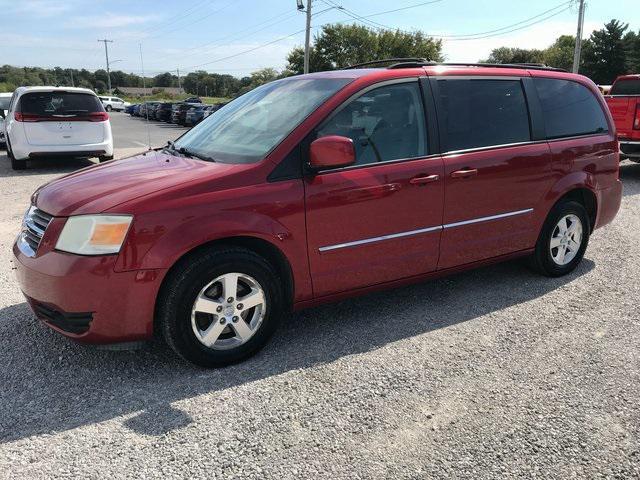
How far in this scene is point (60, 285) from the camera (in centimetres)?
295

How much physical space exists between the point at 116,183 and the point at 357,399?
6.15 ft

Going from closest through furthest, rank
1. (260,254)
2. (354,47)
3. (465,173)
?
(260,254), (465,173), (354,47)

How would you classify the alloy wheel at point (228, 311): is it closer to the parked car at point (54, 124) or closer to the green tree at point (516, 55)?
the parked car at point (54, 124)

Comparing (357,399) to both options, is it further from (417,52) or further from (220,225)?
(417,52)

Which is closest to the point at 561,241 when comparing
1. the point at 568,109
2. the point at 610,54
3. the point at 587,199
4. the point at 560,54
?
the point at 587,199

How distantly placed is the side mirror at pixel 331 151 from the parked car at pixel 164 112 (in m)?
38.0

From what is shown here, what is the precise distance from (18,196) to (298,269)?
701 centimetres

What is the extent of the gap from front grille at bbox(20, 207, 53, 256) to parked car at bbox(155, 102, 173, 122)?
123 feet

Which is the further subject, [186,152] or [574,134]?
[574,134]

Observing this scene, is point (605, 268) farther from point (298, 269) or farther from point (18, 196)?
point (18, 196)

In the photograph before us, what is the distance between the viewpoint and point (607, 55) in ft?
183

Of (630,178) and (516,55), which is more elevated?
(516,55)

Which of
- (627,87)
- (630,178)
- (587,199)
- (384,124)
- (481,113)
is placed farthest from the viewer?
(627,87)

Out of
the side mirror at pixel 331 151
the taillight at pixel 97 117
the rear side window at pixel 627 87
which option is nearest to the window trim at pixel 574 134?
the side mirror at pixel 331 151
